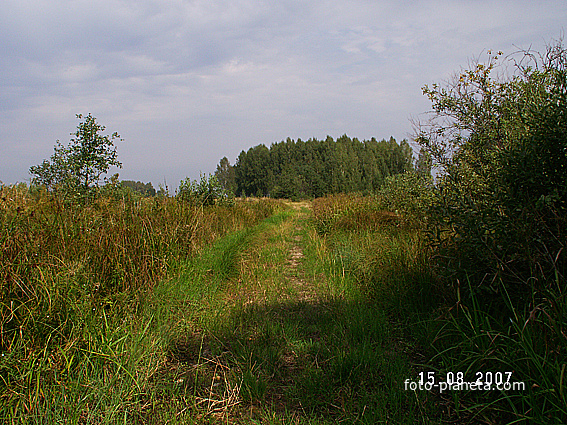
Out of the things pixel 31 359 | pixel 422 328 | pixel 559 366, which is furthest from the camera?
pixel 422 328

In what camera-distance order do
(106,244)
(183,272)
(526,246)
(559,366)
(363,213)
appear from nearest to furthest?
(559,366), (526,246), (106,244), (183,272), (363,213)

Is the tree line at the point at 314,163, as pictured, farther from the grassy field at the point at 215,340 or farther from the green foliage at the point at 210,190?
the grassy field at the point at 215,340

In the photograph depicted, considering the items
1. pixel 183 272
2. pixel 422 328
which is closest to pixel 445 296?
pixel 422 328

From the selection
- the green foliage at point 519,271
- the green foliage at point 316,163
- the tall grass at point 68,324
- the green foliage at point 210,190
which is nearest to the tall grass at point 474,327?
the green foliage at point 519,271

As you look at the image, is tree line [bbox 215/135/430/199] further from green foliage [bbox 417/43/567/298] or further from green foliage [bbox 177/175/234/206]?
green foliage [bbox 417/43/567/298]

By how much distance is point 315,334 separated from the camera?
3303 millimetres

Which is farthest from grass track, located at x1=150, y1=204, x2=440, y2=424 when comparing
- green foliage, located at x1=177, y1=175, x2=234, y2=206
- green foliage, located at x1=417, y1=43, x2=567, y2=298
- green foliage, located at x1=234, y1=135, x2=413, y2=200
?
green foliage, located at x1=234, y1=135, x2=413, y2=200

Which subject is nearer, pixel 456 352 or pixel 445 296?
pixel 456 352

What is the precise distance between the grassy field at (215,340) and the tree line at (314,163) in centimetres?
5330

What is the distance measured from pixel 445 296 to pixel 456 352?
70cm

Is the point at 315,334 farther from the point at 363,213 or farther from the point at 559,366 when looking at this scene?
the point at 363,213

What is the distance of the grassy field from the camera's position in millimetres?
2084
